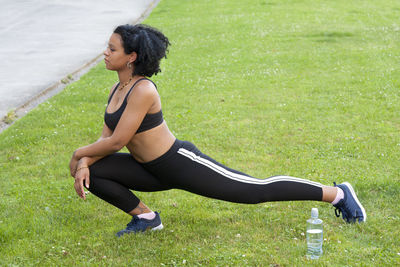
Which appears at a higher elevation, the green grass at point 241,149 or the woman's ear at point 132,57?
the woman's ear at point 132,57

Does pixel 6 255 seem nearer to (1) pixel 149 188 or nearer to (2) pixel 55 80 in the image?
(1) pixel 149 188

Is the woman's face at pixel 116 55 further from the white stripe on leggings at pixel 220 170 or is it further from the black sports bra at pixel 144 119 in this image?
the white stripe on leggings at pixel 220 170

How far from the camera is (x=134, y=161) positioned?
5059 millimetres

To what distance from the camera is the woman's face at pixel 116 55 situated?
4.87m

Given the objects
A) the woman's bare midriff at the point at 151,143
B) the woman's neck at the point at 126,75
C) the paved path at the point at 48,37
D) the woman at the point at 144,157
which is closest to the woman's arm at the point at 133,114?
the woman at the point at 144,157

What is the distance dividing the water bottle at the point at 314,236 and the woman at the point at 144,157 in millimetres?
223

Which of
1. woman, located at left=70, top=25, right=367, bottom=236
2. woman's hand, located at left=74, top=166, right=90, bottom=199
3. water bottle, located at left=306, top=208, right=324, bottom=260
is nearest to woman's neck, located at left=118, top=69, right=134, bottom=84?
woman, located at left=70, top=25, right=367, bottom=236

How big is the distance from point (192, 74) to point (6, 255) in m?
8.25

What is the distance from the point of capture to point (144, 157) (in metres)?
4.91

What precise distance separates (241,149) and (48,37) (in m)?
12.1

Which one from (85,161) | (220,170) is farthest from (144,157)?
(220,170)

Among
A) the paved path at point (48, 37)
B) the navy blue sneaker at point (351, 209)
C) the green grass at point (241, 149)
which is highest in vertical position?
the navy blue sneaker at point (351, 209)

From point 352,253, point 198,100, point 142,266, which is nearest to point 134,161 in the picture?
point 142,266

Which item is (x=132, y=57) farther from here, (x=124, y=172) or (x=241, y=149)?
(x=241, y=149)
